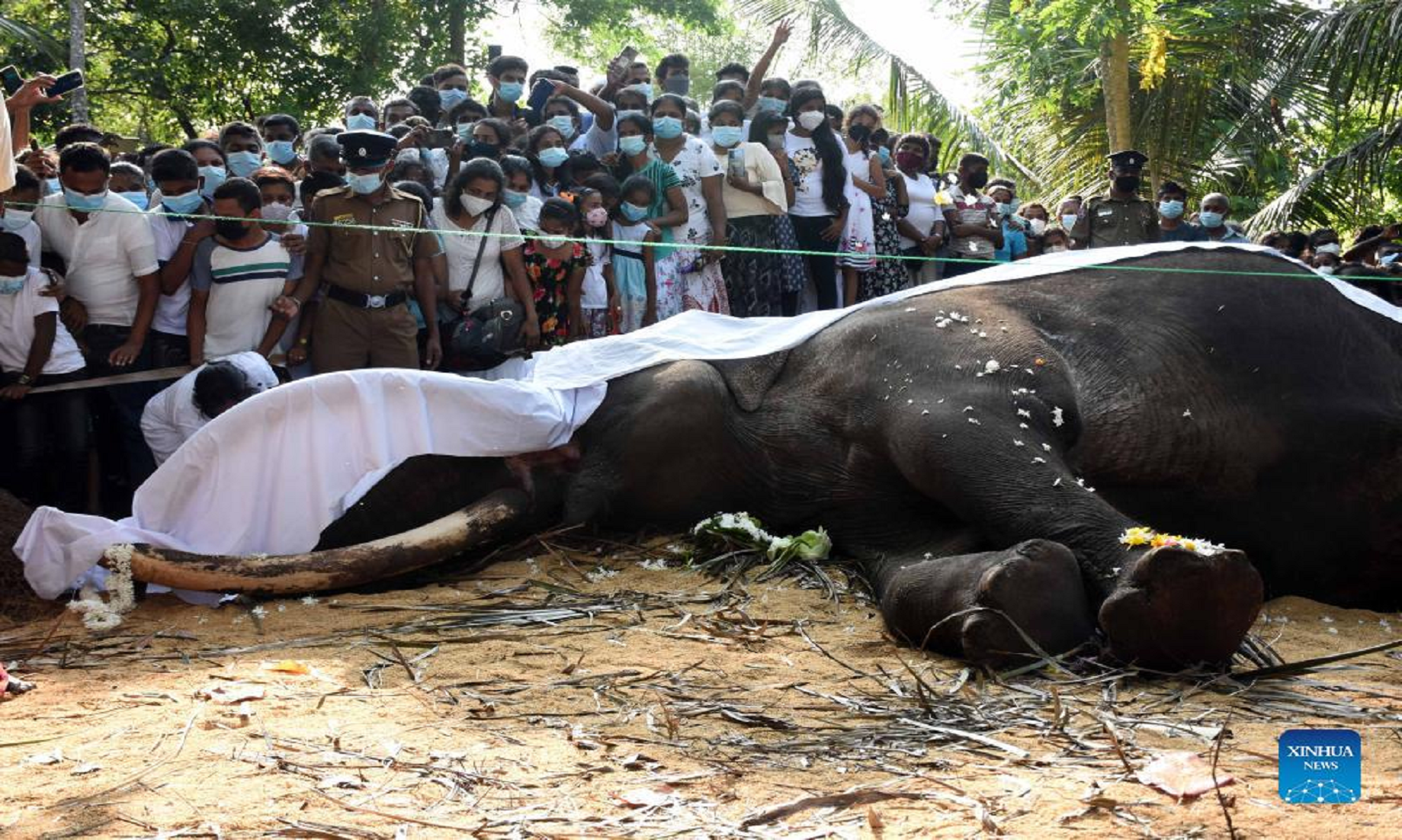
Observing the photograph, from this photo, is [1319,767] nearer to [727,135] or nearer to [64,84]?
[64,84]

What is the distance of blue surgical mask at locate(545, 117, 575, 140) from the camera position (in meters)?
9.41

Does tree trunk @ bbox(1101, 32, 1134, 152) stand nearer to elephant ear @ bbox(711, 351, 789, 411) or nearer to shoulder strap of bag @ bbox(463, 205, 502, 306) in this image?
shoulder strap of bag @ bbox(463, 205, 502, 306)

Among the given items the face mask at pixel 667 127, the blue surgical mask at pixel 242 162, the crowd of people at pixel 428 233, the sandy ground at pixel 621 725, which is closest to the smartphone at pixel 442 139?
the crowd of people at pixel 428 233

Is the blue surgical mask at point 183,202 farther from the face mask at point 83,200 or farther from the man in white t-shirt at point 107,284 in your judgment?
the face mask at point 83,200

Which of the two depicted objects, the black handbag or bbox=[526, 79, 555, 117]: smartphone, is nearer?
the black handbag

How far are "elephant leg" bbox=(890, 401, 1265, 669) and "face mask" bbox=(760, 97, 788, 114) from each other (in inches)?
204

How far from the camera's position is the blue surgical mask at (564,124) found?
9406 millimetres

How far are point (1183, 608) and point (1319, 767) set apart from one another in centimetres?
115

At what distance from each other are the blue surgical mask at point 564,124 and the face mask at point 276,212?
84.9 inches

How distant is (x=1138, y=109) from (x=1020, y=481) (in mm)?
13717

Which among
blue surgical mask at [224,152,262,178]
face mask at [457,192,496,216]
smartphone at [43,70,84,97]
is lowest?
face mask at [457,192,496,216]

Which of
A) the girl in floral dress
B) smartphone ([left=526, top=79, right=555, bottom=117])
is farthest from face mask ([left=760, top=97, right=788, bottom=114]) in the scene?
the girl in floral dress

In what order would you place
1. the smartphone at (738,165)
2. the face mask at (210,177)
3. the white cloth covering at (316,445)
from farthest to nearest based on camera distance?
1. the smartphone at (738,165)
2. the face mask at (210,177)
3. the white cloth covering at (316,445)

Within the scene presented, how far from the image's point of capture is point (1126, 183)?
416 inches
